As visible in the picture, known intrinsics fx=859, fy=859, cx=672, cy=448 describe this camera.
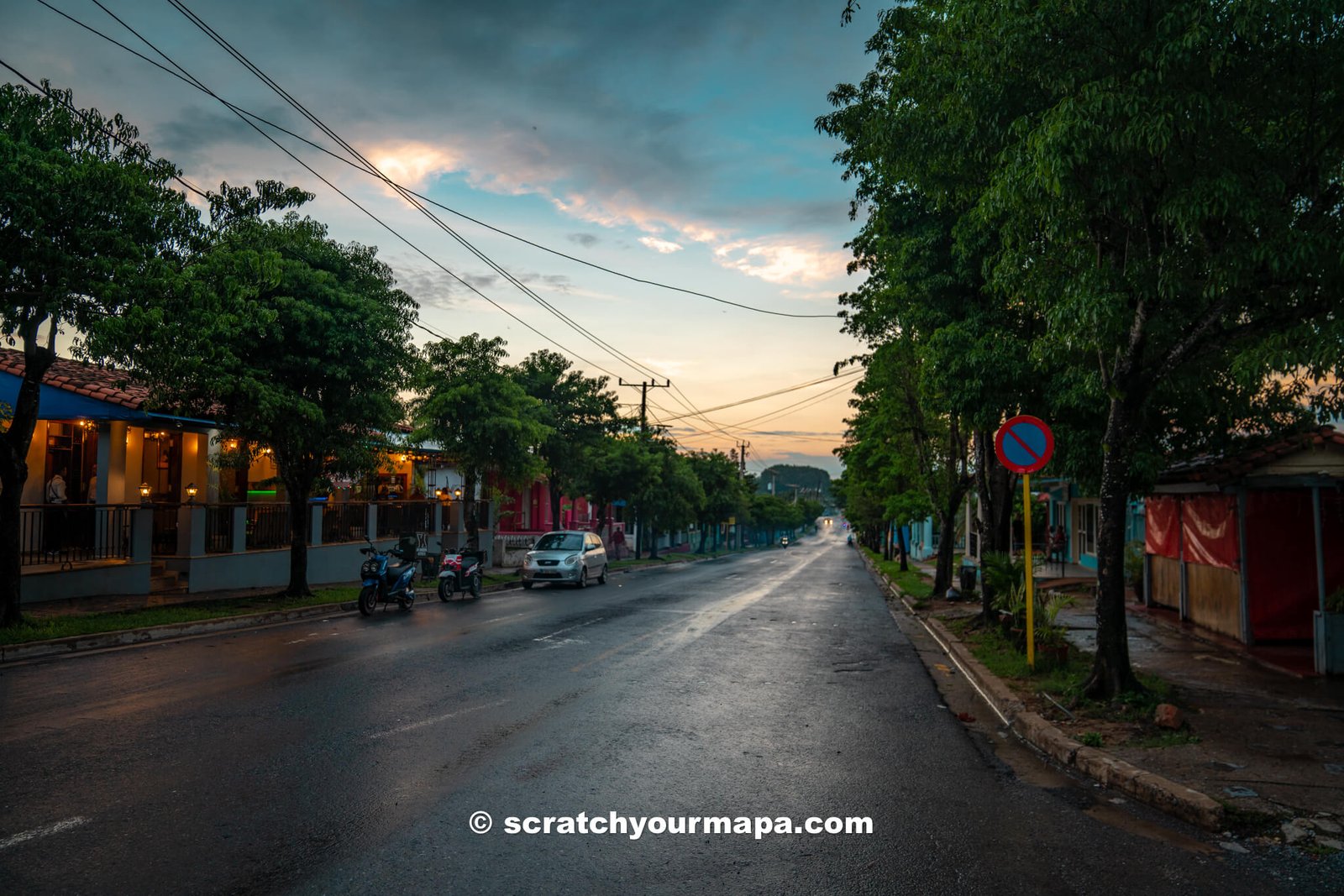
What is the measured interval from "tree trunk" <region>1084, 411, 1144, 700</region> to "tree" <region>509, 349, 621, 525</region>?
29.9 m

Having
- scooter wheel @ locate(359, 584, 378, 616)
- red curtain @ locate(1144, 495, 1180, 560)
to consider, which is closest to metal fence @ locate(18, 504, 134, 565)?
scooter wheel @ locate(359, 584, 378, 616)

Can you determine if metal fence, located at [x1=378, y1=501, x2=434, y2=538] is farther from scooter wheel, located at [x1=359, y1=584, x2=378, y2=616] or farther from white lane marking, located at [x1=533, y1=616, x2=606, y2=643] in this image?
white lane marking, located at [x1=533, y1=616, x2=606, y2=643]

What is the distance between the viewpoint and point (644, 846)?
4.91 m

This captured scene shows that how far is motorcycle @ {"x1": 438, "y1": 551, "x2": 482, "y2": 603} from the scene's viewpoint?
68.1 ft

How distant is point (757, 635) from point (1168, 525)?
8.25 meters

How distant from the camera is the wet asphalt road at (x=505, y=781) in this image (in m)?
4.54

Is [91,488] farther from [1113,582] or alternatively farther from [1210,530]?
[1210,530]

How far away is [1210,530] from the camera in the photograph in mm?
13656

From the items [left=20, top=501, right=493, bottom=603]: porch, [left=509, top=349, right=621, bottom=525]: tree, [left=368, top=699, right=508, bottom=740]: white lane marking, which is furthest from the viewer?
[left=509, top=349, right=621, bottom=525]: tree

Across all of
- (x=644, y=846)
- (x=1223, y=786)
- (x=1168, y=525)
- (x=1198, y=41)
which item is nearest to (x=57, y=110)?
(x=644, y=846)

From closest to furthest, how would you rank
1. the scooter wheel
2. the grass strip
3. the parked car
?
the grass strip → the scooter wheel → the parked car

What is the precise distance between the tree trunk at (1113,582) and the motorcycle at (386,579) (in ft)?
42.7

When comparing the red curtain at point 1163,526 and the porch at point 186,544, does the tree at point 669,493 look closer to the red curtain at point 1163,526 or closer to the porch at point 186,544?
the porch at point 186,544

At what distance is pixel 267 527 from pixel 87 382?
17.4 ft
